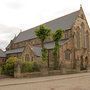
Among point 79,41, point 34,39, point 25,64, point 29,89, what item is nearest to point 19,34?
point 34,39

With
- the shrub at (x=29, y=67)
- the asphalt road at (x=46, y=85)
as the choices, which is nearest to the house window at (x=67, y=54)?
the shrub at (x=29, y=67)

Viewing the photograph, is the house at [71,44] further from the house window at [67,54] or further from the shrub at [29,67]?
the shrub at [29,67]

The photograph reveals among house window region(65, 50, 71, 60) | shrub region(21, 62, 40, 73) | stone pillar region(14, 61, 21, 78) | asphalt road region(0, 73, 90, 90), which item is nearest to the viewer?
asphalt road region(0, 73, 90, 90)

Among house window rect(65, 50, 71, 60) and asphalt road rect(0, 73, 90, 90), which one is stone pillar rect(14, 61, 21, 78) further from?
house window rect(65, 50, 71, 60)

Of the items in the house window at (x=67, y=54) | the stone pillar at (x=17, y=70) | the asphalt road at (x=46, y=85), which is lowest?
the asphalt road at (x=46, y=85)

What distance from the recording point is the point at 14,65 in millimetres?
35875

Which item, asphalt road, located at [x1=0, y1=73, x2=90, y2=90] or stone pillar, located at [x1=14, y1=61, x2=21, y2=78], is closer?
asphalt road, located at [x1=0, y1=73, x2=90, y2=90]

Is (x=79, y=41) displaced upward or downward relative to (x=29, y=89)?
upward

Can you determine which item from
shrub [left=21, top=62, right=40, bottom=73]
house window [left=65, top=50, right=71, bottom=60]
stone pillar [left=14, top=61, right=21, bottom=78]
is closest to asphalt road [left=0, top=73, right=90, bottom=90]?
stone pillar [left=14, top=61, right=21, bottom=78]

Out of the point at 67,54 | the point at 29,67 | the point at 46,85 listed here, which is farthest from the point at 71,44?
the point at 46,85

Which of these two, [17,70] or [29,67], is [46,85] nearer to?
[17,70]

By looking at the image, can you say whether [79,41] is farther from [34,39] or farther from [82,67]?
[34,39]

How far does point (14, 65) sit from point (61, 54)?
20321 millimetres

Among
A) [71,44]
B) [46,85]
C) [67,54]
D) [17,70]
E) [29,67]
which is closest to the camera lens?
[46,85]
